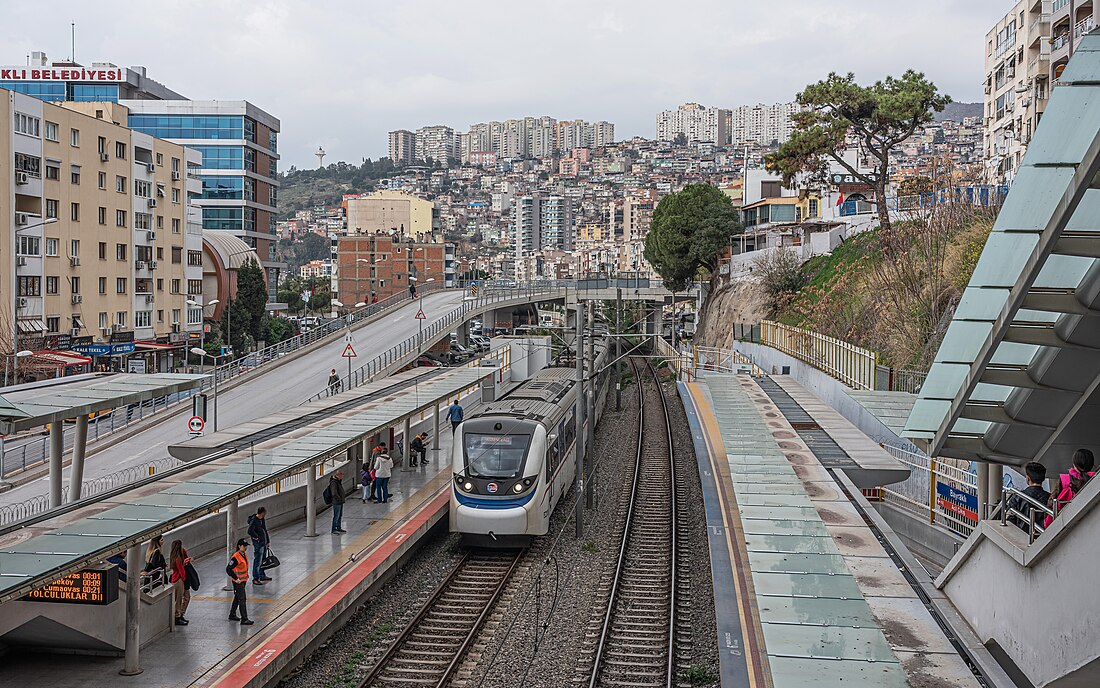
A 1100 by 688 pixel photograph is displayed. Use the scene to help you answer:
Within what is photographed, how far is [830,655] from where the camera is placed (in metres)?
8.82

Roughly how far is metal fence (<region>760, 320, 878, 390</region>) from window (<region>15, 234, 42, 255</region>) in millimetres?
30994

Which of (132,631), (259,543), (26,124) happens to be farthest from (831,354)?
(26,124)

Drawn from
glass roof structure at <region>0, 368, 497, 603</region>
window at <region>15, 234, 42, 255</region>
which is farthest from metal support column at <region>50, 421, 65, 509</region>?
window at <region>15, 234, 42, 255</region>

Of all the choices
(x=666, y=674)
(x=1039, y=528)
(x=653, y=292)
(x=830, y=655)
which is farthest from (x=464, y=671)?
(x=653, y=292)

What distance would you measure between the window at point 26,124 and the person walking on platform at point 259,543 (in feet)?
101

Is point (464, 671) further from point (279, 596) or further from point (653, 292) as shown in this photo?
point (653, 292)

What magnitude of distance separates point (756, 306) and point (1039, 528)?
4580 cm

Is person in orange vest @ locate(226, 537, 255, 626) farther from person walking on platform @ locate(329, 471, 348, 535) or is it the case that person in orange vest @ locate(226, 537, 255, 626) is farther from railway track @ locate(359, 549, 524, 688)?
person walking on platform @ locate(329, 471, 348, 535)

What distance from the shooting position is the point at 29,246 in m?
39.8

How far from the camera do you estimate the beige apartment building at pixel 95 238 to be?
38906 mm

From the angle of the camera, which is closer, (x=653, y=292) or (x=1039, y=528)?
(x=1039, y=528)

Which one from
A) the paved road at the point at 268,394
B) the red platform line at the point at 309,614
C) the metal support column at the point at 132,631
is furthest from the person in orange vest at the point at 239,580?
the paved road at the point at 268,394

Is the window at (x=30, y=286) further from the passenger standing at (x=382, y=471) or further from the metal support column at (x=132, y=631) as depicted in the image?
the metal support column at (x=132, y=631)

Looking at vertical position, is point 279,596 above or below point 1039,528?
below
